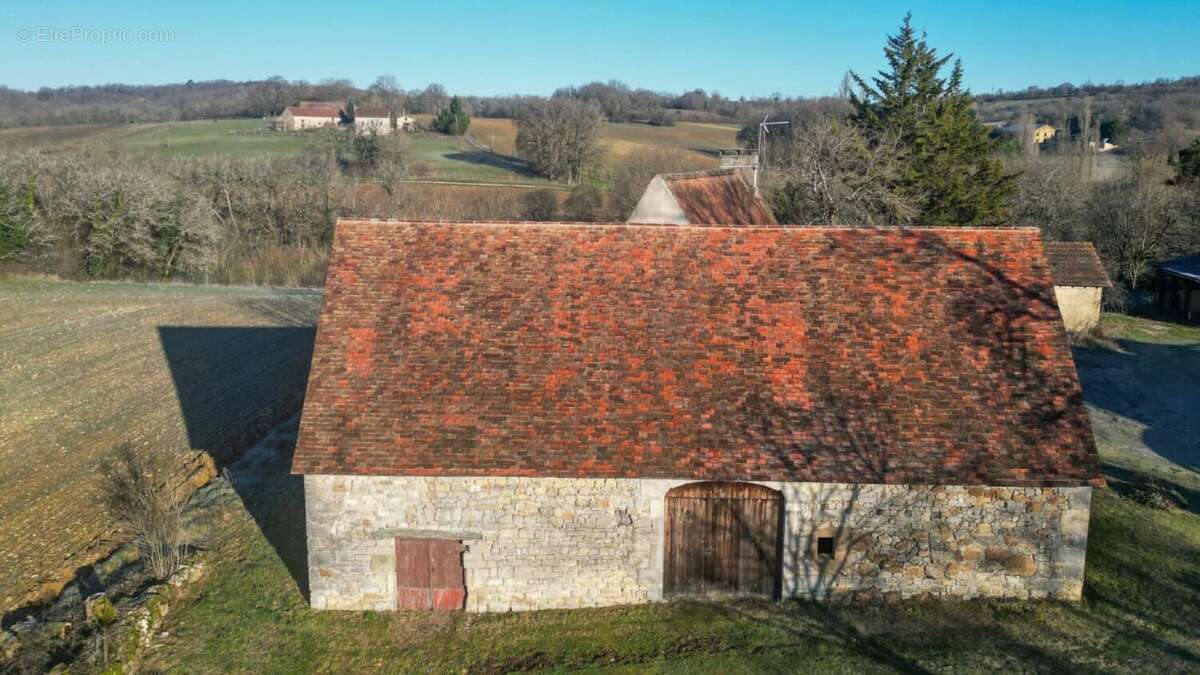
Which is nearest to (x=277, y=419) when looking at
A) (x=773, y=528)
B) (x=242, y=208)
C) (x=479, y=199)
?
(x=773, y=528)

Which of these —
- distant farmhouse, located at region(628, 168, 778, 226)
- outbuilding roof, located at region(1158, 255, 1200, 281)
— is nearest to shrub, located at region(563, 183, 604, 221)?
distant farmhouse, located at region(628, 168, 778, 226)

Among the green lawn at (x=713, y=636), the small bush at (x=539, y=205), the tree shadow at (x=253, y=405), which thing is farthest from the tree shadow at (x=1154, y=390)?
the small bush at (x=539, y=205)

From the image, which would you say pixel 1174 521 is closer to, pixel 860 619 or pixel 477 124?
pixel 860 619

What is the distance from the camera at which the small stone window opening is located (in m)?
13.2

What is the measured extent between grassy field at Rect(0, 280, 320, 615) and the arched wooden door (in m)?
11.1

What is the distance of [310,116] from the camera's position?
90.5m

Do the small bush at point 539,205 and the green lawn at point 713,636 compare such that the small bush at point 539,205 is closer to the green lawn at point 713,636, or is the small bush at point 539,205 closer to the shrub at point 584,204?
the shrub at point 584,204

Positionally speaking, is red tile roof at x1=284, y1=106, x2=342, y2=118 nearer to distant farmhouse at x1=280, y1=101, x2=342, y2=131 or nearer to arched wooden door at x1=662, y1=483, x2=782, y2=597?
distant farmhouse at x1=280, y1=101, x2=342, y2=131

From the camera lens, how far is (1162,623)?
41.7 feet

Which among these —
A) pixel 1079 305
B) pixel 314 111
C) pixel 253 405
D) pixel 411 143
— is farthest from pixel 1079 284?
pixel 314 111

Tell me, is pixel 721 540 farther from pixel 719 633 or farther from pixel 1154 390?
pixel 1154 390

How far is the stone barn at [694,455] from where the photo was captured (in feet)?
42.1

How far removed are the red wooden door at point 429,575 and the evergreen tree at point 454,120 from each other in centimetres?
7913

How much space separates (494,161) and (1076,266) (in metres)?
50.1
